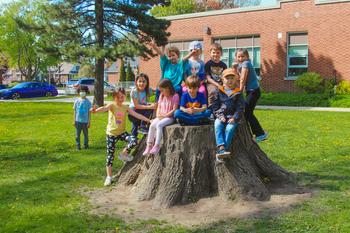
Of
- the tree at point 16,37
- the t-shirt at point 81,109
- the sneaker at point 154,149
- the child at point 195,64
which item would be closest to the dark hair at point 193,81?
the child at point 195,64

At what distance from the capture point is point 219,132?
5.99 meters

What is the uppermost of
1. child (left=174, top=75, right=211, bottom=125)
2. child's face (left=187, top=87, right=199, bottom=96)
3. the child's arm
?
child's face (left=187, top=87, right=199, bottom=96)

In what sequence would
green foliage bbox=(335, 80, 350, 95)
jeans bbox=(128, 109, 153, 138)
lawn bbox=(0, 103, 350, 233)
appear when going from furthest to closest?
green foliage bbox=(335, 80, 350, 95), jeans bbox=(128, 109, 153, 138), lawn bbox=(0, 103, 350, 233)

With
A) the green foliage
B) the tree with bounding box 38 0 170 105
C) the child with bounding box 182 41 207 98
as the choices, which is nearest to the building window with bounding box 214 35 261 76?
the green foliage

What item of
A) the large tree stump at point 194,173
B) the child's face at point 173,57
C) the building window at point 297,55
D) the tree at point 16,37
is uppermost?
the tree at point 16,37

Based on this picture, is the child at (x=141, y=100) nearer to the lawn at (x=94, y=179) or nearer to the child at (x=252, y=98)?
the lawn at (x=94, y=179)

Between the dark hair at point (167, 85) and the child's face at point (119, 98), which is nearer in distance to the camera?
the dark hair at point (167, 85)

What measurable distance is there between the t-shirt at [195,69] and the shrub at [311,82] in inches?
802

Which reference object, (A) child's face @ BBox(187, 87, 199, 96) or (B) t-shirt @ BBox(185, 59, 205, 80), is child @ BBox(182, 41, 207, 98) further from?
(A) child's face @ BBox(187, 87, 199, 96)

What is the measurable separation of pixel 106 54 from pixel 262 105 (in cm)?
906

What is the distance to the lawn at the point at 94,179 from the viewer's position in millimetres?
5176

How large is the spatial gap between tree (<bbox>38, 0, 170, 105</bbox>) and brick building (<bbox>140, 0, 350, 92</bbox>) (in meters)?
8.43

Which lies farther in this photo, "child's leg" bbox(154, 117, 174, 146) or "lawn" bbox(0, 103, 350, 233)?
"child's leg" bbox(154, 117, 174, 146)

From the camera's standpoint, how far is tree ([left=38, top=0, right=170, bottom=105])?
71.3 feet
